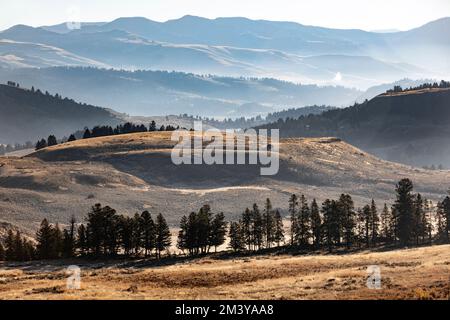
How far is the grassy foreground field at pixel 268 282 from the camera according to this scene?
2125 inches

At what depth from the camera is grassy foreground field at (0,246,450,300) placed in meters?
54.0

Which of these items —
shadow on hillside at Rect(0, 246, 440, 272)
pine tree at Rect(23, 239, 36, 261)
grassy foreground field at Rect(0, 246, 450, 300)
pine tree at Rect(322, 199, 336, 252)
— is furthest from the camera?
pine tree at Rect(322, 199, 336, 252)

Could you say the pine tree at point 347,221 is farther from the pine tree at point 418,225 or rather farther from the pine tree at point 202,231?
the pine tree at point 202,231

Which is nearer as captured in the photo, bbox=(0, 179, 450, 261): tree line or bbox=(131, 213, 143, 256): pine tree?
bbox=(0, 179, 450, 261): tree line

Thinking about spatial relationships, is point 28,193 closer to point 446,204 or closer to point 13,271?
point 13,271

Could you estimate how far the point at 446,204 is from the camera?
12962 centimetres

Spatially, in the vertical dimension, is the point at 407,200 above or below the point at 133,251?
above

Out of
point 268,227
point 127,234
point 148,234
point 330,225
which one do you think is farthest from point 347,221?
point 127,234

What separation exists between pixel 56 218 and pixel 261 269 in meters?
107

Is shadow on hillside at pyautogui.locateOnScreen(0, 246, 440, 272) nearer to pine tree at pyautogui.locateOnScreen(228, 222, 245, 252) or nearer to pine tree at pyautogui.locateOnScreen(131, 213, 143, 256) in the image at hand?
pine tree at pyautogui.locateOnScreen(228, 222, 245, 252)

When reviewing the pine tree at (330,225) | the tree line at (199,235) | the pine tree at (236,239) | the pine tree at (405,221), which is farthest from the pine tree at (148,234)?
the pine tree at (405,221)

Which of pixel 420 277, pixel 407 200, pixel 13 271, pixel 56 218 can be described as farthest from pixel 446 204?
pixel 56 218

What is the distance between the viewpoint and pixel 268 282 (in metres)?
66.4

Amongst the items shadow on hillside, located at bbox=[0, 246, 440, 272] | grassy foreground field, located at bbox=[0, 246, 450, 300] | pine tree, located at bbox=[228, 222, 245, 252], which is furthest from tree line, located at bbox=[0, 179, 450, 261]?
grassy foreground field, located at bbox=[0, 246, 450, 300]
